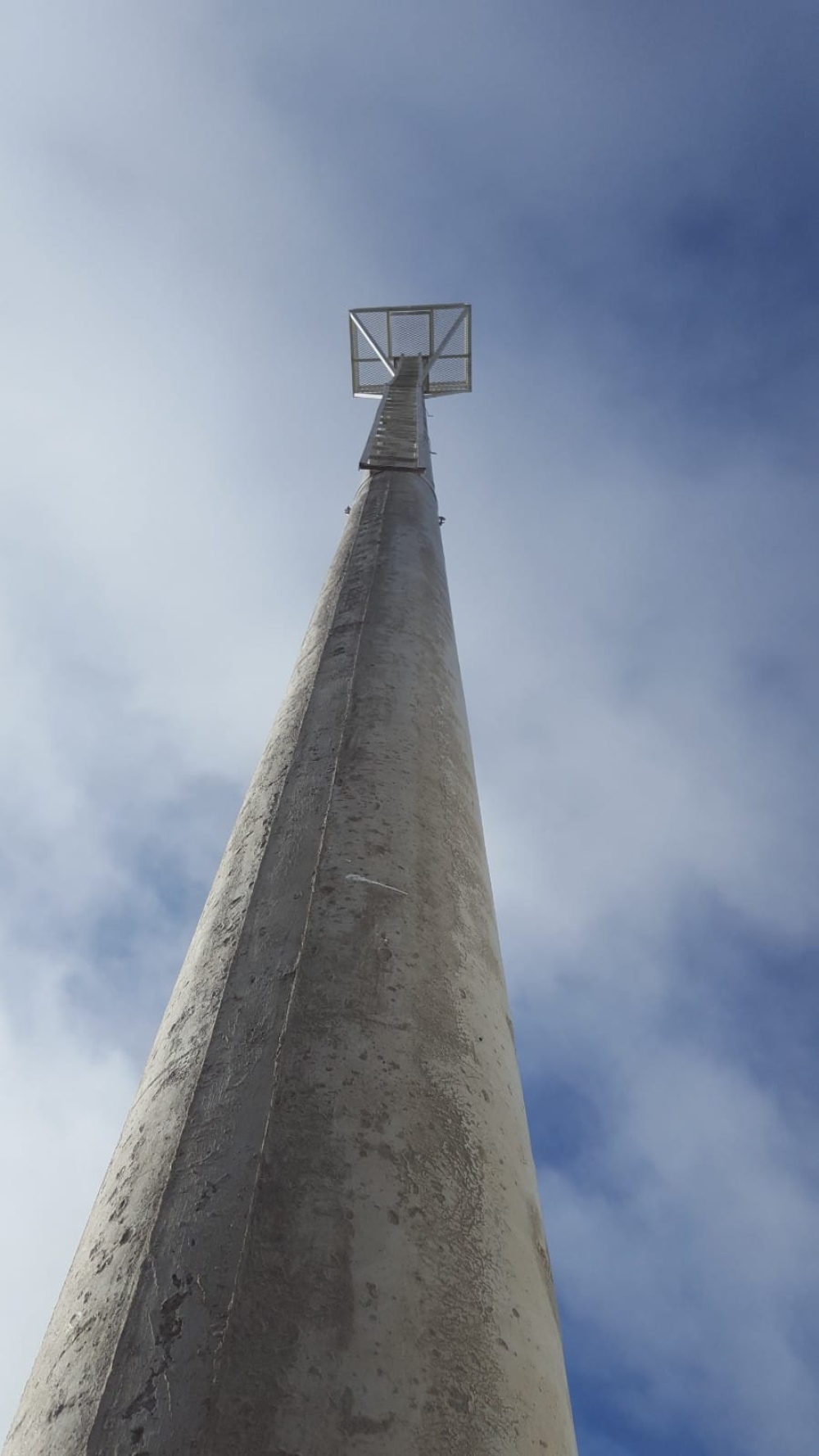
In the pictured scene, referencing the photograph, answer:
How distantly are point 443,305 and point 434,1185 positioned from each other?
17.2 meters

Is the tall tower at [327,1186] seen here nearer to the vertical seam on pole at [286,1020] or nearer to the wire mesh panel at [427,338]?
the vertical seam on pole at [286,1020]

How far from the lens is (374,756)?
3891 millimetres

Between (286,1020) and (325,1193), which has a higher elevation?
(286,1020)

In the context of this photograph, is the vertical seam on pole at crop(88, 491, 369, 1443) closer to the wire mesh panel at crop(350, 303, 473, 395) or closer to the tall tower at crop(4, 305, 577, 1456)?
the tall tower at crop(4, 305, 577, 1456)

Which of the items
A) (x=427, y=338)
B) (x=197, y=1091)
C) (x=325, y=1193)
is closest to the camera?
(x=325, y=1193)

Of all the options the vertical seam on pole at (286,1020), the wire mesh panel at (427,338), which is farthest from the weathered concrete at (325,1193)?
the wire mesh panel at (427,338)

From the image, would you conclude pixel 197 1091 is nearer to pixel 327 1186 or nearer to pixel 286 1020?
pixel 286 1020

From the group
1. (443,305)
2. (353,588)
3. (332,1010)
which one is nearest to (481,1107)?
(332,1010)

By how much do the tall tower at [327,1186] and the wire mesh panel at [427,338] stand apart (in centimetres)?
1496

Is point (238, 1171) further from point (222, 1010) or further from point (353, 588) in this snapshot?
point (353, 588)

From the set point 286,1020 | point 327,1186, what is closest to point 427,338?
point 286,1020

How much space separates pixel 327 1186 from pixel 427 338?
17326 millimetres

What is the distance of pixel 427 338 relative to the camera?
58.4 feet

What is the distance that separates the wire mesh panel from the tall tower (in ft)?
49.1
